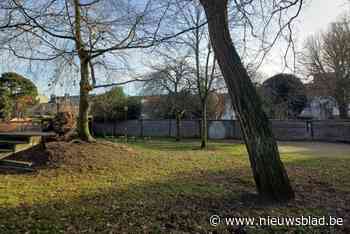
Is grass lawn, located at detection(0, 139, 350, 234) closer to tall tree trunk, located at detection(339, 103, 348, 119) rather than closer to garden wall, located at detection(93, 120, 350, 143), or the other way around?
garden wall, located at detection(93, 120, 350, 143)

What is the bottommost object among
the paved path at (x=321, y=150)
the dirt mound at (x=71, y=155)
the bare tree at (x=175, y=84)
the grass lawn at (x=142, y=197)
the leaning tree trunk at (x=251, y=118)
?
the paved path at (x=321, y=150)

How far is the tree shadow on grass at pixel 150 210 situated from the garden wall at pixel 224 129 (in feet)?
33.5

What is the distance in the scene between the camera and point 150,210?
2979mm

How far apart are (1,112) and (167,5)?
18849mm

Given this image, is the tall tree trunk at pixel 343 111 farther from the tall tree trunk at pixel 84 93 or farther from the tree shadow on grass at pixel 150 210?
the tall tree trunk at pixel 84 93

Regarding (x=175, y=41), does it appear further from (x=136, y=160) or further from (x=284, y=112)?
(x=284, y=112)

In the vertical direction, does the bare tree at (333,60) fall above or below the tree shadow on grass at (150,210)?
above

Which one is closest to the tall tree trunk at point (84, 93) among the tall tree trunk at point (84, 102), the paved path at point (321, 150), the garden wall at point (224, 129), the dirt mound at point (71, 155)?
the tall tree trunk at point (84, 102)

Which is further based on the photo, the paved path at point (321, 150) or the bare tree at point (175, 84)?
the bare tree at point (175, 84)

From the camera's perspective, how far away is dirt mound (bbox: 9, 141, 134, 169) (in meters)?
5.38

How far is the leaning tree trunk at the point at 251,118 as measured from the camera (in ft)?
10.5

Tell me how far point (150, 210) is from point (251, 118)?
66.7 inches

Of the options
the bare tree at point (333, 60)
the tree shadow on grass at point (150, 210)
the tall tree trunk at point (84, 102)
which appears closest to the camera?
the tree shadow on grass at point (150, 210)

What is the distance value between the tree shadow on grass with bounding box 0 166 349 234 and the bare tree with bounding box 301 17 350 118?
1447 centimetres
